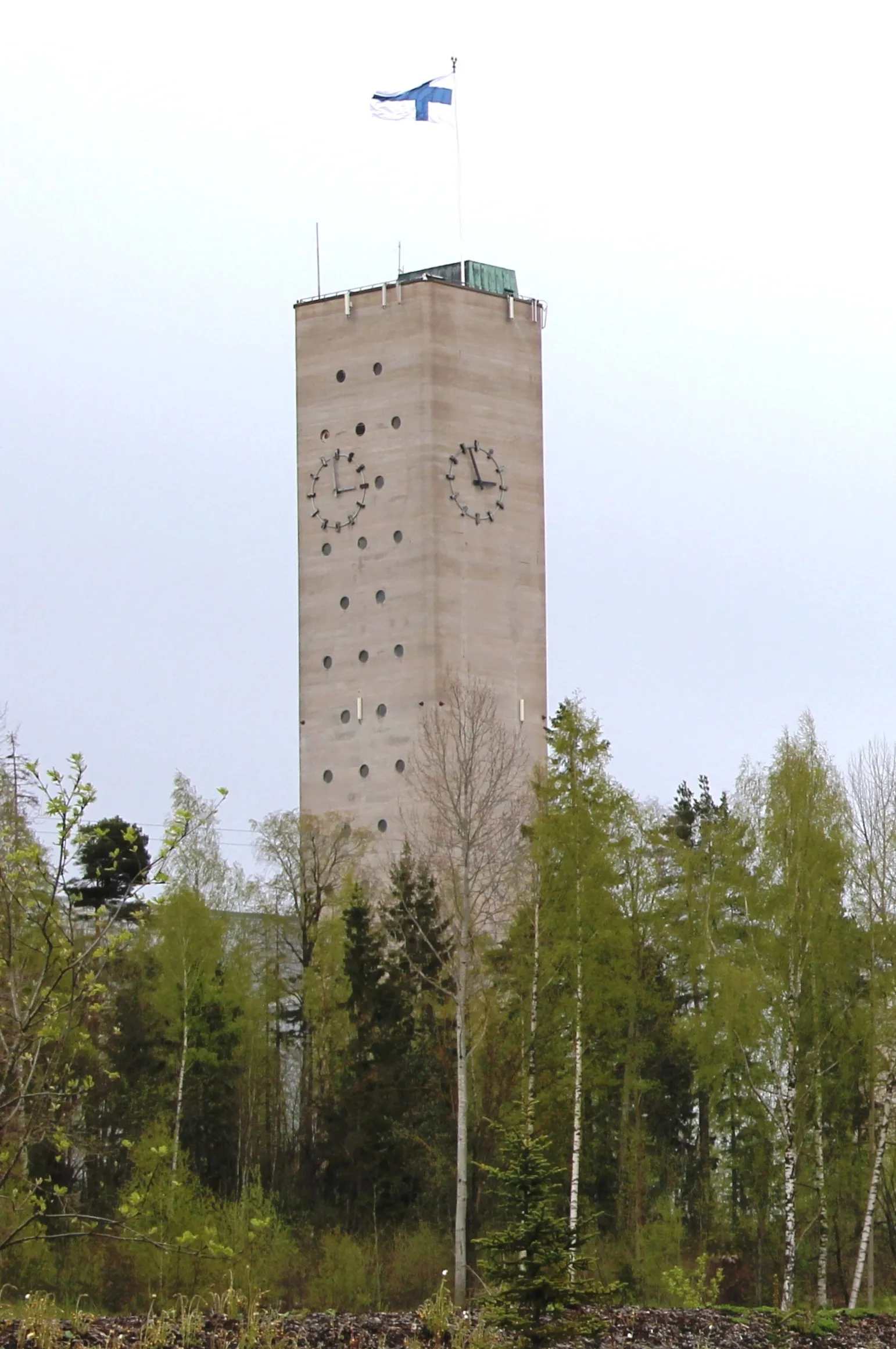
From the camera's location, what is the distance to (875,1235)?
5538cm

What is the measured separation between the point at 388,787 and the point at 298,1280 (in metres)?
43.8

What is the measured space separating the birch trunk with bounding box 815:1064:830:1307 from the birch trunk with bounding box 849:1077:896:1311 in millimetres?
622

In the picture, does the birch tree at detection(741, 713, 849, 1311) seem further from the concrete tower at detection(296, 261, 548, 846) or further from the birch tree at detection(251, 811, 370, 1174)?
the concrete tower at detection(296, 261, 548, 846)

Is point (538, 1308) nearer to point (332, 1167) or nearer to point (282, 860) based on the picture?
point (332, 1167)

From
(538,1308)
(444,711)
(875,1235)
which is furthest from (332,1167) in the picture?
(444,711)

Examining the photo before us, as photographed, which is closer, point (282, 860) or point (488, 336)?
point (282, 860)

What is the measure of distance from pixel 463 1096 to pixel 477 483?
50.5m

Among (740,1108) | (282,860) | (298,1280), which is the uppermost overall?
(282,860)

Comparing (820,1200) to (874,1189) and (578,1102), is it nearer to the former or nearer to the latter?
(874,1189)

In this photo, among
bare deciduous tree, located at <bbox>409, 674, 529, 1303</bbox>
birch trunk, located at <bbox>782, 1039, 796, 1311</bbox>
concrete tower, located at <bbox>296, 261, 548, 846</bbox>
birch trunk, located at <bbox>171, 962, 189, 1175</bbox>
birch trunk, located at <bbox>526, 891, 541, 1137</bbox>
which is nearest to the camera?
birch trunk, located at <bbox>782, 1039, 796, 1311</bbox>

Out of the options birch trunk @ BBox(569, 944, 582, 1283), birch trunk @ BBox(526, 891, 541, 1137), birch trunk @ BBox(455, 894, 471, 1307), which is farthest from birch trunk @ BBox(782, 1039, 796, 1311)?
birch trunk @ BBox(455, 894, 471, 1307)

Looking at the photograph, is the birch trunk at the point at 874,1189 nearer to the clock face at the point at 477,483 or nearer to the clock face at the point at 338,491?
the clock face at the point at 477,483

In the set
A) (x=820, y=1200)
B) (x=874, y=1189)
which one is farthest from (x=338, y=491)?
(x=874, y=1189)

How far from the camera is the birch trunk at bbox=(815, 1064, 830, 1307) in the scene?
4272 cm
